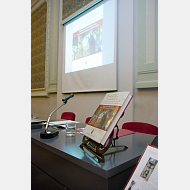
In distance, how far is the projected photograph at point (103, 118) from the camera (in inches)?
25.6

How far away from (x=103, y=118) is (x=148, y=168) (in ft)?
0.91

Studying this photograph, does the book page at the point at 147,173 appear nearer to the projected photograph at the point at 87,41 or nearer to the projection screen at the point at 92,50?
the projection screen at the point at 92,50

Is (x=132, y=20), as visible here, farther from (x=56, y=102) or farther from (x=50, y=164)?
(x=56, y=102)

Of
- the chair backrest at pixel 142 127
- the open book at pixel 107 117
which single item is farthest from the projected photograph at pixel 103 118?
the chair backrest at pixel 142 127

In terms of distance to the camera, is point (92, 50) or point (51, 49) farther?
point (51, 49)

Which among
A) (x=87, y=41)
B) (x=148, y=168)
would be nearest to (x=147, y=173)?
(x=148, y=168)

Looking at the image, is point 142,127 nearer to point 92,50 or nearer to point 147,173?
point 147,173

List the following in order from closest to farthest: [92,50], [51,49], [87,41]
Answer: [92,50] → [87,41] → [51,49]

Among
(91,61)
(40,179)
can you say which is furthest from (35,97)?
(40,179)

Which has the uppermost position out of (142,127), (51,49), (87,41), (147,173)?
(51,49)

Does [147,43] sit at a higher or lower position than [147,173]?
higher

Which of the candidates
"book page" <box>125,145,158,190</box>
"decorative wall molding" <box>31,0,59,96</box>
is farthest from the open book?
"decorative wall molding" <box>31,0,59,96</box>

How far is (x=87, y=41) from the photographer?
3475mm
